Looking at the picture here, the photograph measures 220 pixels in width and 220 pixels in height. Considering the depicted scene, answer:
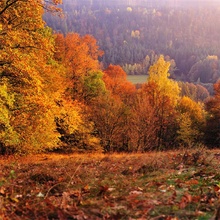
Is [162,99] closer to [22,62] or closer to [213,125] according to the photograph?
[213,125]

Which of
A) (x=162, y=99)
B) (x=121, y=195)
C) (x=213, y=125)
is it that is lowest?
(x=213, y=125)

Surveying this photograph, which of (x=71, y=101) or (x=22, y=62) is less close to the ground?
(x=22, y=62)

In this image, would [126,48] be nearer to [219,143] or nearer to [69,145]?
[219,143]

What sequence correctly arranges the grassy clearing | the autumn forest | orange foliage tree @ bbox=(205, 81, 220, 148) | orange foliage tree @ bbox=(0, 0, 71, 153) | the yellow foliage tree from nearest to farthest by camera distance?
1. the grassy clearing
2. orange foliage tree @ bbox=(0, 0, 71, 153)
3. the autumn forest
4. the yellow foliage tree
5. orange foliage tree @ bbox=(205, 81, 220, 148)

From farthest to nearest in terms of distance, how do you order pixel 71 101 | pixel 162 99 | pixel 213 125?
pixel 213 125
pixel 162 99
pixel 71 101

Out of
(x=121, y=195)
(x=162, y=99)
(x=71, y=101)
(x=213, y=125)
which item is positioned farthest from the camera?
(x=213, y=125)

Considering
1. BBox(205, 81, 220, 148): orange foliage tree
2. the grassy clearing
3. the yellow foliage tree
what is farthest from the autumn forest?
the grassy clearing

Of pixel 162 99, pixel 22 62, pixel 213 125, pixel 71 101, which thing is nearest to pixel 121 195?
pixel 22 62

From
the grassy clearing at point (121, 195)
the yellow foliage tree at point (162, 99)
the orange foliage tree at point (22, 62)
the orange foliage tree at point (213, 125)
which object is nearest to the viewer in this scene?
the grassy clearing at point (121, 195)

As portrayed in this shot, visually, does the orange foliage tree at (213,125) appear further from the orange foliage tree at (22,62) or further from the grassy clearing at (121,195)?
the grassy clearing at (121,195)

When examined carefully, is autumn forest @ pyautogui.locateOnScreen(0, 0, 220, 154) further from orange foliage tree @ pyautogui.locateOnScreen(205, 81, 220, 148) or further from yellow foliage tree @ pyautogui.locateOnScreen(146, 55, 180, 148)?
orange foliage tree @ pyautogui.locateOnScreen(205, 81, 220, 148)

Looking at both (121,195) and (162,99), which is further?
(162,99)

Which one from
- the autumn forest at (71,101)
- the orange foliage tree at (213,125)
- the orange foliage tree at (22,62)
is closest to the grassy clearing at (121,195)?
the orange foliage tree at (22,62)

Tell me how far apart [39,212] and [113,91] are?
35934 millimetres
